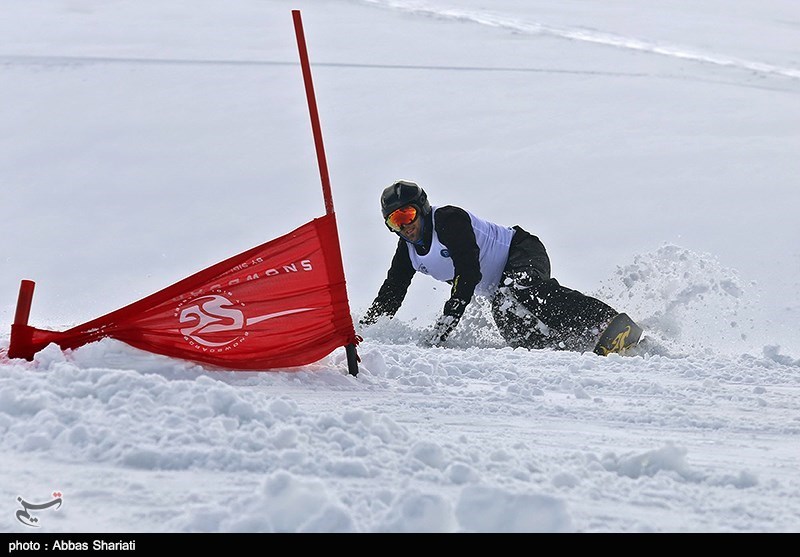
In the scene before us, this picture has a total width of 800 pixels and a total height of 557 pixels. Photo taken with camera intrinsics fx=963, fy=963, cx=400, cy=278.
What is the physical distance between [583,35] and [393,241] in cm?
1124

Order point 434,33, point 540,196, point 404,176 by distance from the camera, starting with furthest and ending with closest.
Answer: point 434,33 < point 404,176 < point 540,196

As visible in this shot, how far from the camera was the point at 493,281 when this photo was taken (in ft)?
18.3

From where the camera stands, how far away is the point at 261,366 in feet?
12.6

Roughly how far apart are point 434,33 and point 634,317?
14.6 meters

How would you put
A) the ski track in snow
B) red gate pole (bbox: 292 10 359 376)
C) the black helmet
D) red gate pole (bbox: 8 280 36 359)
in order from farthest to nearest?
the ski track in snow
the black helmet
red gate pole (bbox: 292 10 359 376)
red gate pole (bbox: 8 280 36 359)

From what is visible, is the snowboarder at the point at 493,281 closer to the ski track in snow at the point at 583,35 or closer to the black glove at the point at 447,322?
the black glove at the point at 447,322

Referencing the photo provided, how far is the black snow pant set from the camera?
5.28 metres

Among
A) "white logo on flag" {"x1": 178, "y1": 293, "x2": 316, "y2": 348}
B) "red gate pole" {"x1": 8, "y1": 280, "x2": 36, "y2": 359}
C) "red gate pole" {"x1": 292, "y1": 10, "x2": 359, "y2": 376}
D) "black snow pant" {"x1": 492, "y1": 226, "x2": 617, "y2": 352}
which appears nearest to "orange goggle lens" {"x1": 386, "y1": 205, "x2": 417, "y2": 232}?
"black snow pant" {"x1": 492, "y1": 226, "x2": 617, "y2": 352}

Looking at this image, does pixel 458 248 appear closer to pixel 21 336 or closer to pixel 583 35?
pixel 21 336

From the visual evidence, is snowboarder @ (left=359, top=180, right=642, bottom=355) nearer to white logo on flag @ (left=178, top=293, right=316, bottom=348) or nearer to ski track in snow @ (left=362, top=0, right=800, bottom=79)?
white logo on flag @ (left=178, top=293, right=316, bottom=348)
